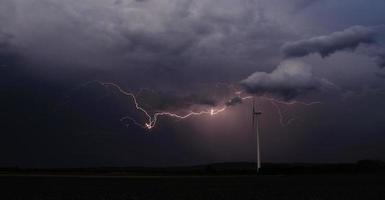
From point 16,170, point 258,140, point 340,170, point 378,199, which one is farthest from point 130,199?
point 340,170

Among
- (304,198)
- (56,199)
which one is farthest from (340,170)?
(56,199)

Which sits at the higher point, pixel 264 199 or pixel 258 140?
pixel 258 140

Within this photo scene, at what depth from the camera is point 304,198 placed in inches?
2151

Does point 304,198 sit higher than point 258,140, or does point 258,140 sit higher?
point 258,140

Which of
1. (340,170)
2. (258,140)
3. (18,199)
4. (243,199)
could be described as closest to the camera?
(18,199)

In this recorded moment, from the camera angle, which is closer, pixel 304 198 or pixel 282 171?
pixel 304 198

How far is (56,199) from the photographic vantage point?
169 ft

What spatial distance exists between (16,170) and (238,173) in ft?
176

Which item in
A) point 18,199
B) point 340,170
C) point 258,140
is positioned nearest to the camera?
point 18,199

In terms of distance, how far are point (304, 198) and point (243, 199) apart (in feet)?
19.0

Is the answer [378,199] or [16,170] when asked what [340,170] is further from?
[378,199]

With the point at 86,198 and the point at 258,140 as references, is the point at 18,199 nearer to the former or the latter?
the point at 86,198

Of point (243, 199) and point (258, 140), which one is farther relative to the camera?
point (258, 140)

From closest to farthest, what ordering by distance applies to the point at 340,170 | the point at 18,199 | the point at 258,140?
the point at 18,199 → the point at 258,140 → the point at 340,170
